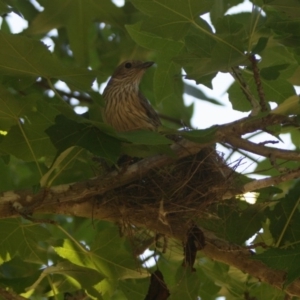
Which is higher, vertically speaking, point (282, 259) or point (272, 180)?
point (272, 180)

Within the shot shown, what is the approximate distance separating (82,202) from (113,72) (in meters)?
2.28

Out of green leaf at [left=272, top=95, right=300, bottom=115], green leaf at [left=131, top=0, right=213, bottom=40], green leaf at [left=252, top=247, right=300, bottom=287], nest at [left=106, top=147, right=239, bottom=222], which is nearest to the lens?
green leaf at [left=272, top=95, right=300, bottom=115]

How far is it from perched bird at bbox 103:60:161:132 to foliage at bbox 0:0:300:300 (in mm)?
279

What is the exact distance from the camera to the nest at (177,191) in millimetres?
4043

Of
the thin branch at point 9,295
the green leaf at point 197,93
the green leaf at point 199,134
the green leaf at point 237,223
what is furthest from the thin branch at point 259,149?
the green leaf at point 197,93

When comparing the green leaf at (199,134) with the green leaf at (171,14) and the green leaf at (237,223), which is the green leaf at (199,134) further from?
the green leaf at (237,223)

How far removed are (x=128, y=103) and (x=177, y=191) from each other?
4.35ft

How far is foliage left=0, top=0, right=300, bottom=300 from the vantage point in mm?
3301

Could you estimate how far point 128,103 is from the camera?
5297 mm

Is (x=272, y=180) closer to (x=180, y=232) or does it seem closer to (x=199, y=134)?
(x=199, y=134)

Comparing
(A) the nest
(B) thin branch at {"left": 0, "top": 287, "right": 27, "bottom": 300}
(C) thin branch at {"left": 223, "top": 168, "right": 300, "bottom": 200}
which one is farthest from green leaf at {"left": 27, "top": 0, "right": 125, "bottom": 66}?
(B) thin branch at {"left": 0, "top": 287, "right": 27, "bottom": 300}

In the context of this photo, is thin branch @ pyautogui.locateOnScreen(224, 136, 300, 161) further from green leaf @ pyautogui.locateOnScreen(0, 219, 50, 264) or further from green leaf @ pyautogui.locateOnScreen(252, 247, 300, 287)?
green leaf @ pyautogui.locateOnScreen(0, 219, 50, 264)

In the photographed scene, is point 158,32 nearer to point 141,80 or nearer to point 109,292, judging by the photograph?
point 109,292

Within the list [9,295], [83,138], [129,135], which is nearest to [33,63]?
[83,138]
